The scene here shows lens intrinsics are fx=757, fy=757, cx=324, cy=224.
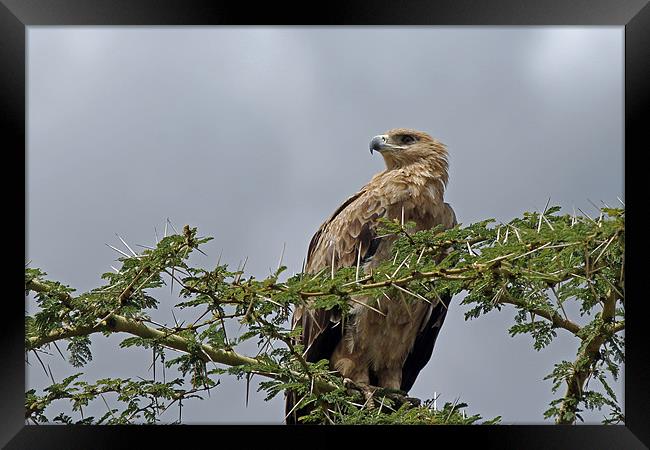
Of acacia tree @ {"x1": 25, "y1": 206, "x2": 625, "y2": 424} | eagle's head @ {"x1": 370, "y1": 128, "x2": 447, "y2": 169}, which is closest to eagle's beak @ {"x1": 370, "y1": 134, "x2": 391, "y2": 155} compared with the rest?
eagle's head @ {"x1": 370, "y1": 128, "x2": 447, "y2": 169}

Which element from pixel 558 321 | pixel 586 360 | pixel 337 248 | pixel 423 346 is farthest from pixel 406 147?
pixel 586 360

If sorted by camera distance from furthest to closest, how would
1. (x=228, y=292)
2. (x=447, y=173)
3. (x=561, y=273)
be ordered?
(x=447, y=173) < (x=228, y=292) < (x=561, y=273)

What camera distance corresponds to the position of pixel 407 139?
20.6 ft

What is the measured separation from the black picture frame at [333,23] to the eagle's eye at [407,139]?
3.25 m

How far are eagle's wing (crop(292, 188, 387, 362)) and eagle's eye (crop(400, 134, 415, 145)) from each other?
704 millimetres

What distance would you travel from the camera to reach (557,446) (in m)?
A: 2.72

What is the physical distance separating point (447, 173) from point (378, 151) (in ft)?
1.96

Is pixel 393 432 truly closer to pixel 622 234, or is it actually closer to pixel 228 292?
pixel 228 292

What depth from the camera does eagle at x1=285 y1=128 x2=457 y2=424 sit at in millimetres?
5301

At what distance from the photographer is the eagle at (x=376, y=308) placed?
5.30m

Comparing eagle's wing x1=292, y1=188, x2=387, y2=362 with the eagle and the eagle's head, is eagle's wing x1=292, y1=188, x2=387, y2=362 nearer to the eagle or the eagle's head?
the eagle

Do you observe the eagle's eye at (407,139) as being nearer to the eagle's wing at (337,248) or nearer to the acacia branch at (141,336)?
the eagle's wing at (337,248)

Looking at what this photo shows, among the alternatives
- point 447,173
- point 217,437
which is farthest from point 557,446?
point 447,173

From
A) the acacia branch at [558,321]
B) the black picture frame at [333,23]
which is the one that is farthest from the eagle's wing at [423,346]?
the black picture frame at [333,23]
